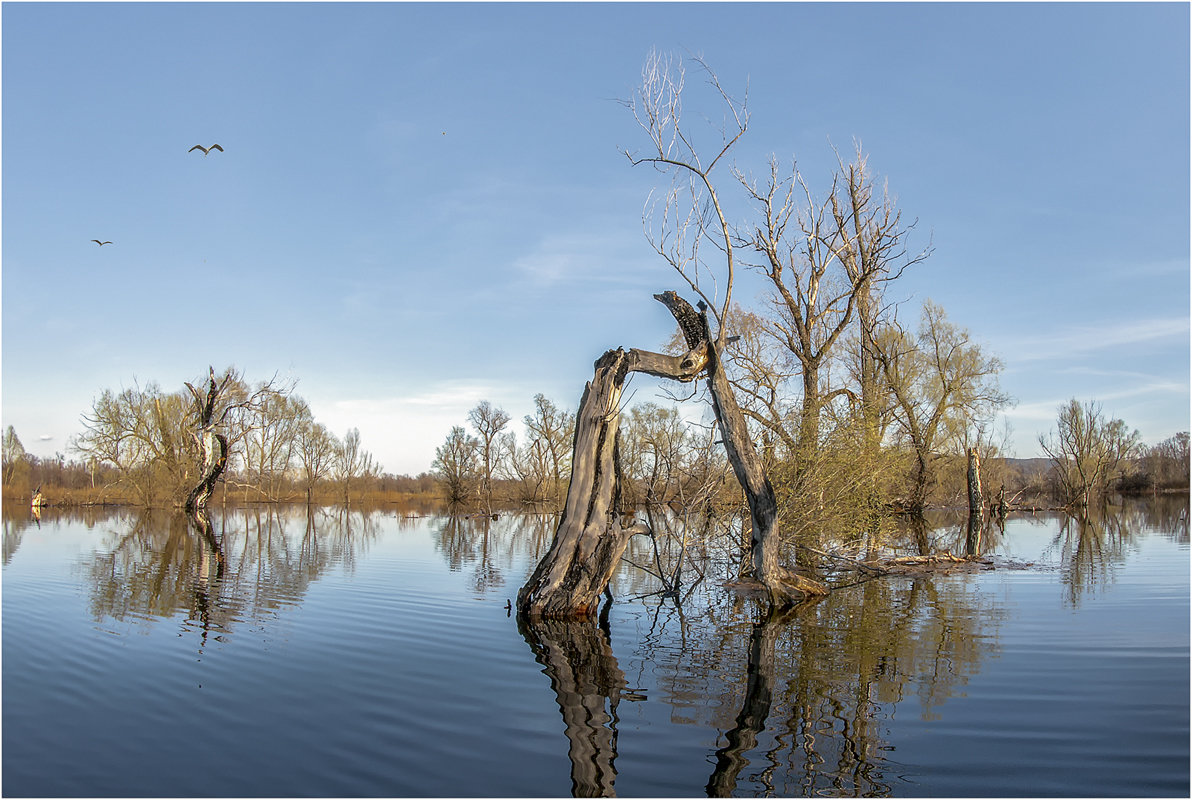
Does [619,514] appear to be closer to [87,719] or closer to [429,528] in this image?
[87,719]

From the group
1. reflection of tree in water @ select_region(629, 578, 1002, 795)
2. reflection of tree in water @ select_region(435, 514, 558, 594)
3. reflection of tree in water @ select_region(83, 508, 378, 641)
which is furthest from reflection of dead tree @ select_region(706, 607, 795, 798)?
reflection of tree in water @ select_region(83, 508, 378, 641)

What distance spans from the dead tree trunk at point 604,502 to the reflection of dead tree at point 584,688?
465 mm

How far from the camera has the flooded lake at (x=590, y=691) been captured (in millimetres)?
4672

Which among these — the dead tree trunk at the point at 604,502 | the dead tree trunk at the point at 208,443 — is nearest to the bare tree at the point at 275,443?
the dead tree trunk at the point at 208,443

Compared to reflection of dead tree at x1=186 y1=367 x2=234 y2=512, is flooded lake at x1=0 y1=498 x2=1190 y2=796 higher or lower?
lower

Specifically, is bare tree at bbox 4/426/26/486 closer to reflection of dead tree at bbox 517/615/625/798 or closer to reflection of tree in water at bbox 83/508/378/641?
reflection of tree in water at bbox 83/508/378/641

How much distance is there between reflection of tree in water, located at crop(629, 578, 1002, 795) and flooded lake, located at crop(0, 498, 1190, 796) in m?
0.03

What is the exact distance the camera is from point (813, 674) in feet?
23.3

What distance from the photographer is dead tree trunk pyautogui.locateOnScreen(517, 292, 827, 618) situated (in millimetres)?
10461

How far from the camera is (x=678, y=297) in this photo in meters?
11.2

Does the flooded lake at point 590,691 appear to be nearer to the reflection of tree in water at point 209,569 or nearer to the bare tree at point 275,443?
the reflection of tree in water at point 209,569

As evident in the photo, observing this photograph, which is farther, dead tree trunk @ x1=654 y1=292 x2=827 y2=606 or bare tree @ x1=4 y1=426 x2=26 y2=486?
bare tree @ x1=4 y1=426 x2=26 y2=486

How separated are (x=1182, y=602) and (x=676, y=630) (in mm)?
7500

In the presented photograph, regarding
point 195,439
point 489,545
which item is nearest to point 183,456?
point 195,439
